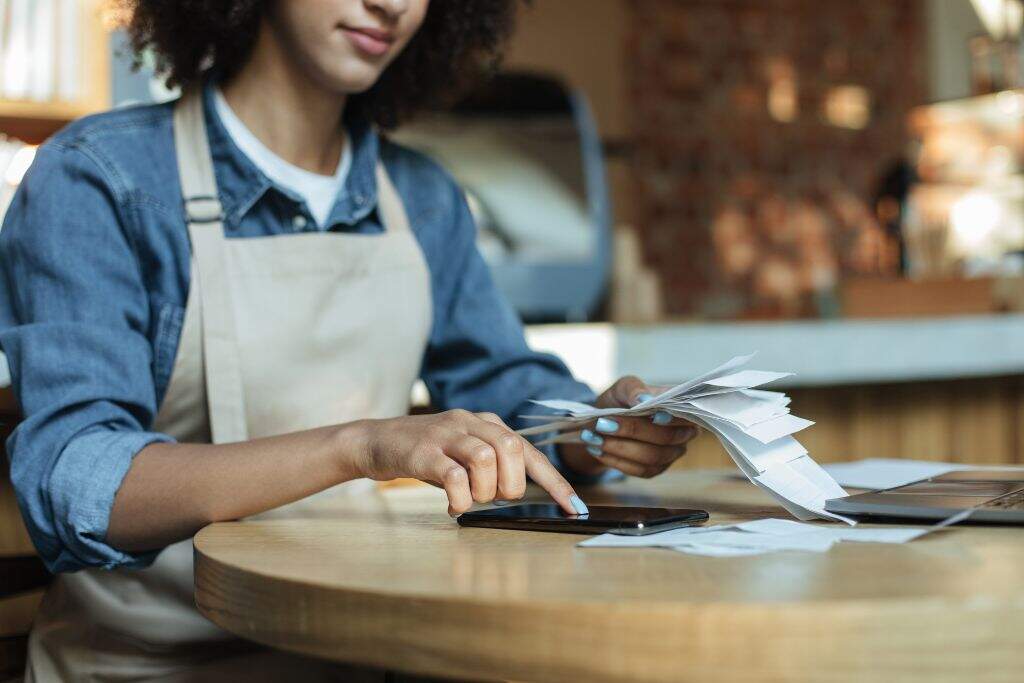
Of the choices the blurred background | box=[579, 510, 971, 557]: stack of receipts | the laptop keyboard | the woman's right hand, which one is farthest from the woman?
the blurred background

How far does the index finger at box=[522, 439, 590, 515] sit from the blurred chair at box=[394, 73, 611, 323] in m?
1.93

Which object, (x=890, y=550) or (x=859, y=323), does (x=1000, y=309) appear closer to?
(x=859, y=323)

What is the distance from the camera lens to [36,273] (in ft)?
3.56

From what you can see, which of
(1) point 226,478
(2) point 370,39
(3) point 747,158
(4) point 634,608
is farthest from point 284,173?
(3) point 747,158

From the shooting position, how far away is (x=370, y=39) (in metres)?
1.22

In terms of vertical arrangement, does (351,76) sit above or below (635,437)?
above

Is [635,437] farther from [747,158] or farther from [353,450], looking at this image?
[747,158]

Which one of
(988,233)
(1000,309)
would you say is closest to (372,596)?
(1000,309)

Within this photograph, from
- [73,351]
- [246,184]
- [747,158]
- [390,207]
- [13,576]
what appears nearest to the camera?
[73,351]

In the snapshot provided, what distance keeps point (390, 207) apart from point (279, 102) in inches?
6.7

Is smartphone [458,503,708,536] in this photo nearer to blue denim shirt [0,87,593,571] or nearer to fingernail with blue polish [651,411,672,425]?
fingernail with blue polish [651,411,672,425]

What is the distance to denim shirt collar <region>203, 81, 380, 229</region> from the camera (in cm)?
125

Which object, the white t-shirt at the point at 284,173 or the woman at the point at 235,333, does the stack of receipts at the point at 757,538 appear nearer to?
the woman at the point at 235,333

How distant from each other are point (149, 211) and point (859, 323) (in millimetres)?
1339
